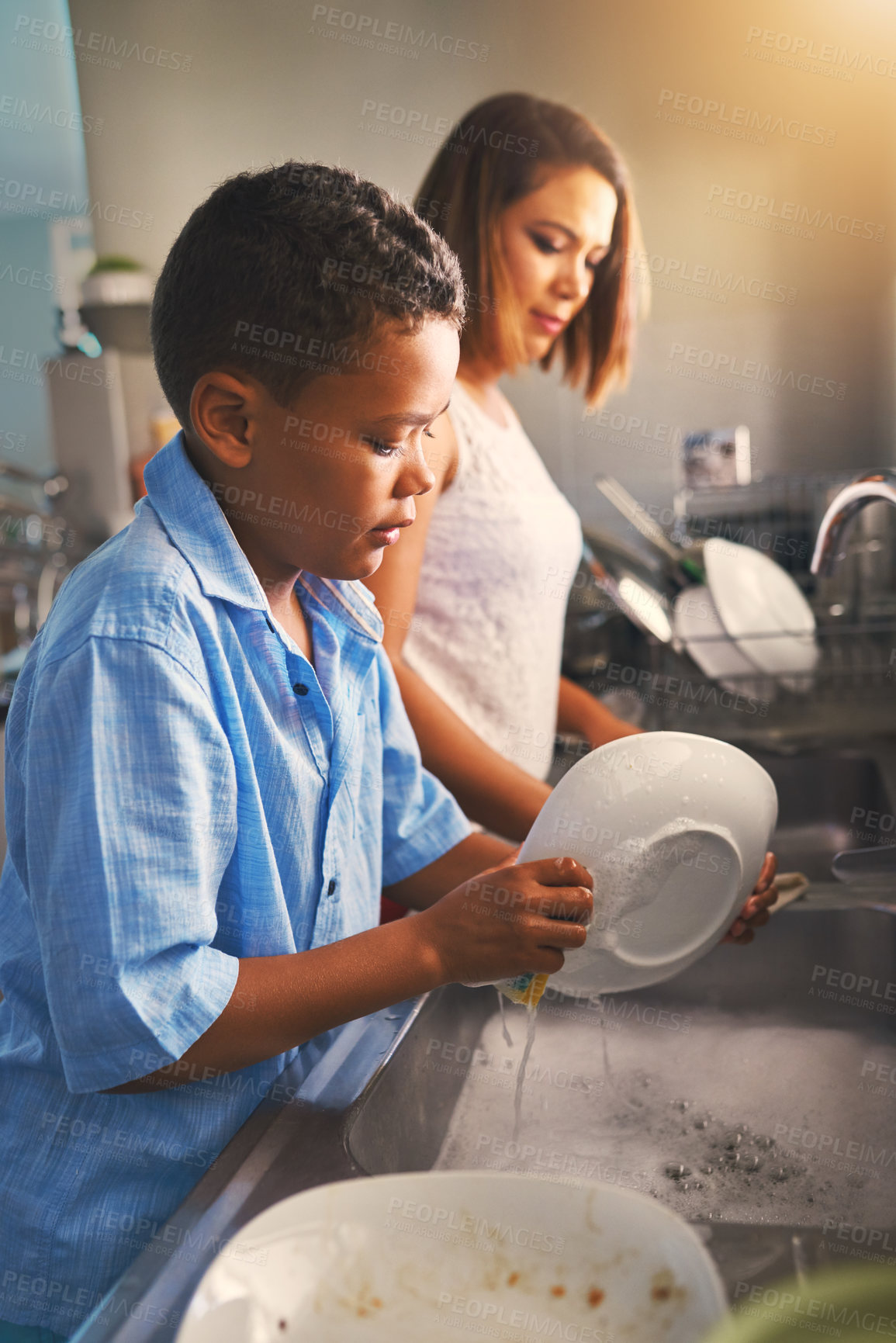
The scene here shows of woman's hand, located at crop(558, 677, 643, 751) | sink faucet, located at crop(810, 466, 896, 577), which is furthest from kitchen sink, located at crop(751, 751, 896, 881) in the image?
sink faucet, located at crop(810, 466, 896, 577)

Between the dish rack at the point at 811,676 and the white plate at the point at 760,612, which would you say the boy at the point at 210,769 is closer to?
the dish rack at the point at 811,676

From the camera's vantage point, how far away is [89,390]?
9.43 feet

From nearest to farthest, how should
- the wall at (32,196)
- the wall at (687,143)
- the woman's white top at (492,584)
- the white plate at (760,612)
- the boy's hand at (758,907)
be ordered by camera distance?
1. the boy's hand at (758,907)
2. the woman's white top at (492,584)
3. the white plate at (760,612)
4. the wall at (687,143)
5. the wall at (32,196)

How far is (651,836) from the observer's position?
2.00 feet

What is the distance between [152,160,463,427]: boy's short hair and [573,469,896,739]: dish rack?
2.84 ft

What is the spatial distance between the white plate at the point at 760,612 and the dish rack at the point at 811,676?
0.06ft

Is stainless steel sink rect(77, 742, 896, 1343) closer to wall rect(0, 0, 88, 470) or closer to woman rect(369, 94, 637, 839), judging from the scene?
woman rect(369, 94, 637, 839)

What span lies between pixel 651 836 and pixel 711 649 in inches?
40.1

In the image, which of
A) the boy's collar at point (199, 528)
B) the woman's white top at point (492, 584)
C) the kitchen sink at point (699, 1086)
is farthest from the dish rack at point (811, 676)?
the boy's collar at point (199, 528)

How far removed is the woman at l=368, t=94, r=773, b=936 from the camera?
1148 millimetres

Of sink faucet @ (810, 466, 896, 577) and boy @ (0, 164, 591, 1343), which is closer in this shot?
boy @ (0, 164, 591, 1343)

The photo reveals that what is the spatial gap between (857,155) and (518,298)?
1557mm

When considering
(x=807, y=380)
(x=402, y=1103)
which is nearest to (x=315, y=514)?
(x=402, y=1103)

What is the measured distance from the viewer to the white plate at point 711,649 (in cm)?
156
